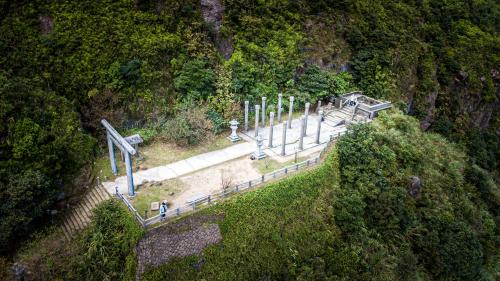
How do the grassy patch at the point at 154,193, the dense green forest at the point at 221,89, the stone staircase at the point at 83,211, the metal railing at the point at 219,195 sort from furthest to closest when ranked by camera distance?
the dense green forest at the point at 221,89, the stone staircase at the point at 83,211, the grassy patch at the point at 154,193, the metal railing at the point at 219,195

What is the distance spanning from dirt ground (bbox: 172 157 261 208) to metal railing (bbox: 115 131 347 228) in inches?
24.2

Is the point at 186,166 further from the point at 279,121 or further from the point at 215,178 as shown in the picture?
the point at 279,121

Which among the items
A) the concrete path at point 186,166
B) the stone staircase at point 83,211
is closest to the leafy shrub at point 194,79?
the concrete path at point 186,166

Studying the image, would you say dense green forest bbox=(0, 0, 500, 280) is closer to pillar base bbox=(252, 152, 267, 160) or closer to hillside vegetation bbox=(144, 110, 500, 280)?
hillside vegetation bbox=(144, 110, 500, 280)

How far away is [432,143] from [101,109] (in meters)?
26.7

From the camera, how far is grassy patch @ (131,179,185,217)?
19.1 metres

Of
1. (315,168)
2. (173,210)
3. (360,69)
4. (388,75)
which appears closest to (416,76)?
(388,75)

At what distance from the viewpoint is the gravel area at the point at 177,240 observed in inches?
651

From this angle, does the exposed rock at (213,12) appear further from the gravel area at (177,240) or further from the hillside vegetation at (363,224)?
the gravel area at (177,240)

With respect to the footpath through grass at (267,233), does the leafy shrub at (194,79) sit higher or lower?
higher

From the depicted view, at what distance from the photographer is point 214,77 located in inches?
1080

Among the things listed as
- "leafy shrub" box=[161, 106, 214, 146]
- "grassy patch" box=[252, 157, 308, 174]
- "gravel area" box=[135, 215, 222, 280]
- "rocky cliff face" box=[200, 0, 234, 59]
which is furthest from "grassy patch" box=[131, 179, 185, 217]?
"rocky cliff face" box=[200, 0, 234, 59]

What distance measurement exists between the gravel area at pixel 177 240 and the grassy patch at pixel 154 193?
164cm

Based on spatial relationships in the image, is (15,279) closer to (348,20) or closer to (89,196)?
(89,196)
